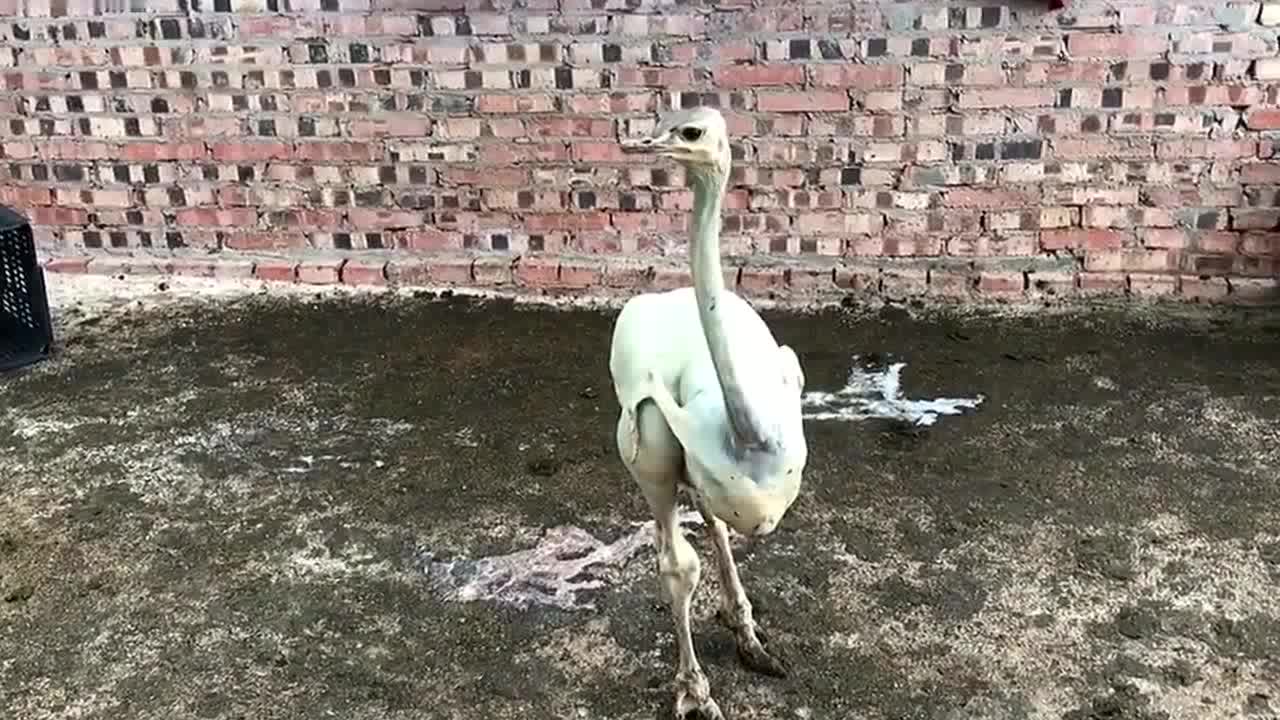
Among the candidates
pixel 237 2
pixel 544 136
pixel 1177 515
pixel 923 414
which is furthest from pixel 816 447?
pixel 237 2

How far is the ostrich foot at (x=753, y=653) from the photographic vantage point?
9.78 feet

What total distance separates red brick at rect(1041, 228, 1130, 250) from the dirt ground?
0.96 ft

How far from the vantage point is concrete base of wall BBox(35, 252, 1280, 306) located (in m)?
4.87

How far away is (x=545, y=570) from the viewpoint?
3389 millimetres

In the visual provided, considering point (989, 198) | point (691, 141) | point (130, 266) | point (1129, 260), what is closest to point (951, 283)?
point (989, 198)

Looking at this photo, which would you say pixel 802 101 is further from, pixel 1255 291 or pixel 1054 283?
pixel 1255 291

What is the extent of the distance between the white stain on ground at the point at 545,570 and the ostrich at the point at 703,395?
620 millimetres

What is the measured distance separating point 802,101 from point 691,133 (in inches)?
102

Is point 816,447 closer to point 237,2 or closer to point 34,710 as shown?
point 34,710

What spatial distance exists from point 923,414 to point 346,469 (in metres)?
1.80

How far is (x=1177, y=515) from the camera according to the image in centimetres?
354

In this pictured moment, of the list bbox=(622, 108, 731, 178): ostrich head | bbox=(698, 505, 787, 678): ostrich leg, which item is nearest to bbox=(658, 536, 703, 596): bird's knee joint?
bbox=(698, 505, 787, 678): ostrich leg

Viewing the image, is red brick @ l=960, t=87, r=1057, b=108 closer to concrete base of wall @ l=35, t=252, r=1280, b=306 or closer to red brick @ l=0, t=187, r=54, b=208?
concrete base of wall @ l=35, t=252, r=1280, b=306

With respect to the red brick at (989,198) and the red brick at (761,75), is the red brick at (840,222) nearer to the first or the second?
the red brick at (989,198)
